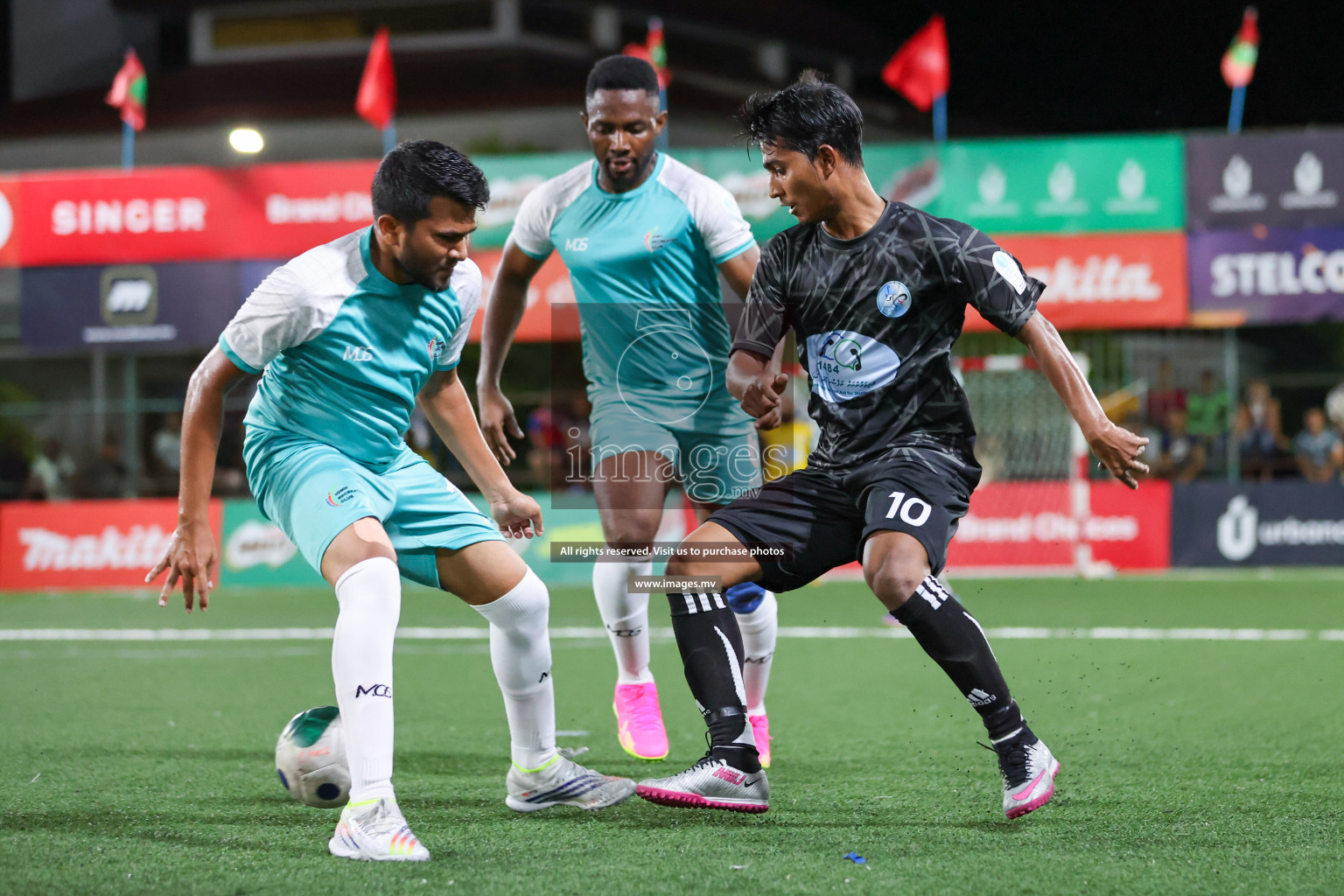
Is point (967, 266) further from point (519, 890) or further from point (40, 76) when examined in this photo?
point (40, 76)

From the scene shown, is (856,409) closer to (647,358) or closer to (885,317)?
(885,317)

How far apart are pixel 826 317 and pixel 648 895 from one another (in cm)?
176

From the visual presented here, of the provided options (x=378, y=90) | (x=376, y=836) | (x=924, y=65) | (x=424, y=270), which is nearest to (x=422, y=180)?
(x=424, y=270)

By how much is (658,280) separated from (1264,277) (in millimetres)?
10955

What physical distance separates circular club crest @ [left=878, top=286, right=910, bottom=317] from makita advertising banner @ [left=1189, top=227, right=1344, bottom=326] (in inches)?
443

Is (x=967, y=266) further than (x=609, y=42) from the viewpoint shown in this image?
No

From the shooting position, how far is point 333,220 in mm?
14438

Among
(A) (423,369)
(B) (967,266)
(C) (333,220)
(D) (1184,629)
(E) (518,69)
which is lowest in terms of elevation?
(D) (1184,629)

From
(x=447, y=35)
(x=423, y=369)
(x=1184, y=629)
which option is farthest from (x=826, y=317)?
(x=447, y=35)

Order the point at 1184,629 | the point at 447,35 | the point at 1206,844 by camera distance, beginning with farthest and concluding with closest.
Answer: the point at 447,35
the point at 1184,629
the point at 1206,844

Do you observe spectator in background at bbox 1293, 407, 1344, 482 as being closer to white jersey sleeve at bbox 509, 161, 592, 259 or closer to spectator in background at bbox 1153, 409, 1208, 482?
spectator in background at bbox 1153, 409, 1208, 482

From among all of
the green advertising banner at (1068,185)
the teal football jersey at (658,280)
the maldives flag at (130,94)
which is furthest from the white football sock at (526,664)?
the maldives flag at (130,94)

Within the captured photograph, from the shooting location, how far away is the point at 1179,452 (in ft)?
48.4

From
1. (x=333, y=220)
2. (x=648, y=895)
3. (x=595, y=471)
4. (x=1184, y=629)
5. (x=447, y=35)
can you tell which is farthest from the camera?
(x=447, y=35)
